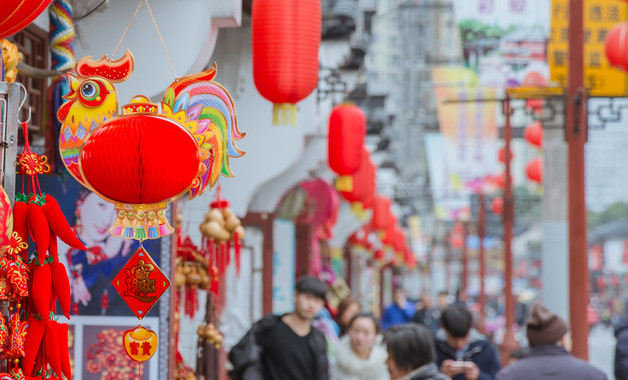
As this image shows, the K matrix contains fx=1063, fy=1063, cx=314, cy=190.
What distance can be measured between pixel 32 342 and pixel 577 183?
22.6 ft

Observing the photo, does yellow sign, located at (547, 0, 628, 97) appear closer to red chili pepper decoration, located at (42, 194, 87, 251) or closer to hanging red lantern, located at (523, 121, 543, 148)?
hanging red lantern, located at (523, 121, 543, 148)

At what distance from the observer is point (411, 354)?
5.39 m

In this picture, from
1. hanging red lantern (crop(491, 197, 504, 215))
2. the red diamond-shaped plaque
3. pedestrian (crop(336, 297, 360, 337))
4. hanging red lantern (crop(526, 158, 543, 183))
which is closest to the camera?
the red diamond-shaped plaque

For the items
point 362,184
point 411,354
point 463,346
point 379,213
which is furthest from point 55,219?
point 379,213

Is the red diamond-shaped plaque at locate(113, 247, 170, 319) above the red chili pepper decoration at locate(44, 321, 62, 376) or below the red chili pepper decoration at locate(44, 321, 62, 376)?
above

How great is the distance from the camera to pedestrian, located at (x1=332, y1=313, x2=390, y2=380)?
858 centimetres

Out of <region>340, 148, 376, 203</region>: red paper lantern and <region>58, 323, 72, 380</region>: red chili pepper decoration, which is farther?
<region>340, 148, 376, 203</region>: red paper lantern

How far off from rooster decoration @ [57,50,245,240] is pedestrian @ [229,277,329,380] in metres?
2.94

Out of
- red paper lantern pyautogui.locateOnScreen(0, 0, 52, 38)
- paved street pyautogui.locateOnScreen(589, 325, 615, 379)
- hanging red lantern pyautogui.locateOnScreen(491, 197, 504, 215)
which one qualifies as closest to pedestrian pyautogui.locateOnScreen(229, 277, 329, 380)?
red paper lantern pyautogui.locateOnScreen(0, 0, 52, 38)

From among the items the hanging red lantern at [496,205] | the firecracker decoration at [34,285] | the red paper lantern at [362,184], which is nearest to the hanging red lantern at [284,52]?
the firecracker decoration at [34,285]

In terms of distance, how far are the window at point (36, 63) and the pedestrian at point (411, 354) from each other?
3.19 metres

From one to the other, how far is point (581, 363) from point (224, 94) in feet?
8.41

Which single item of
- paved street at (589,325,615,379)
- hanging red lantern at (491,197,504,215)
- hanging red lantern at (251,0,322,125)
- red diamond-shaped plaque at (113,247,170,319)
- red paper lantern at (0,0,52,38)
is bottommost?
paved street at (589,325,615,379)

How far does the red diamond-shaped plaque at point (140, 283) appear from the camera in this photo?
17.4 feet
